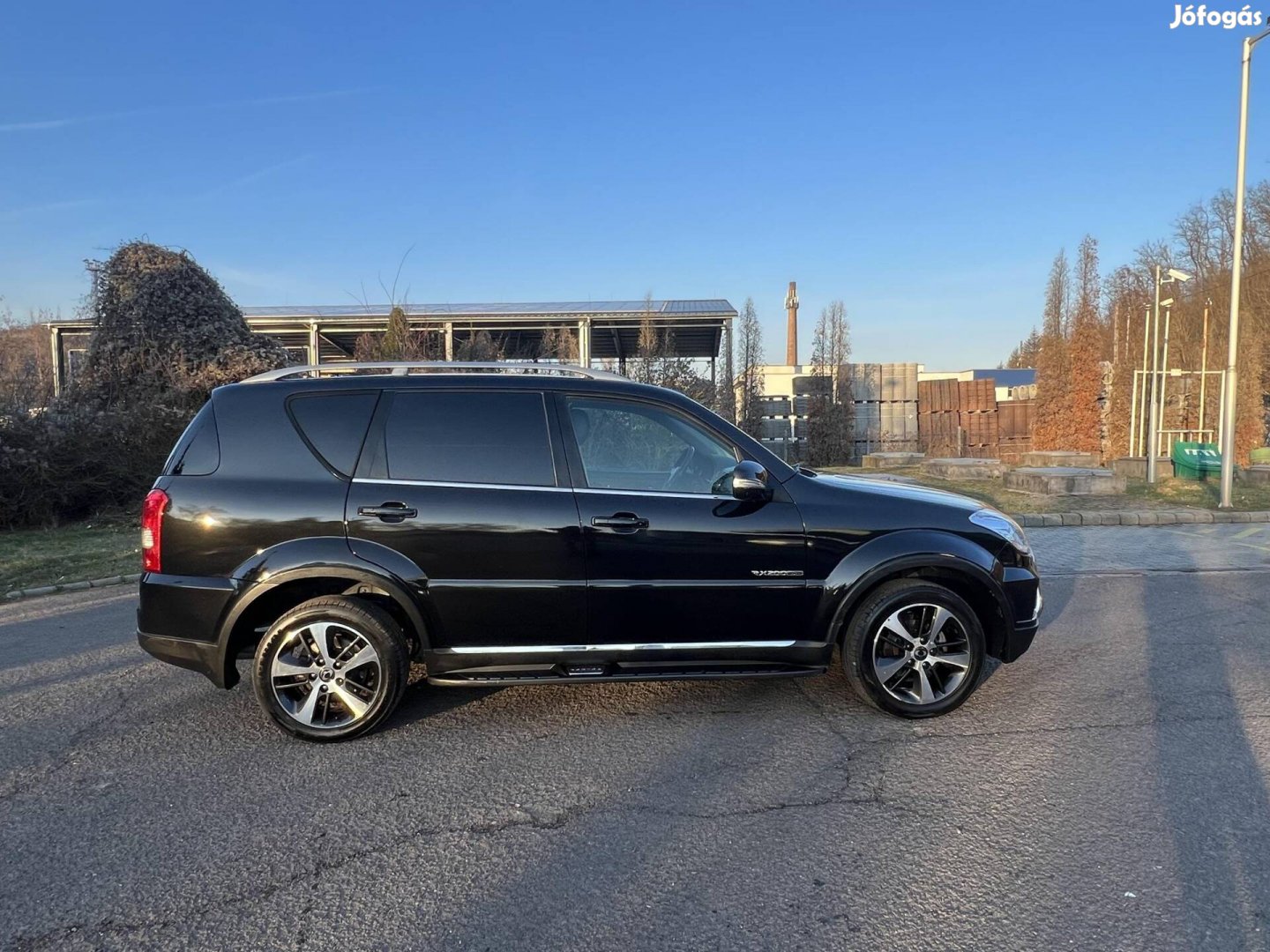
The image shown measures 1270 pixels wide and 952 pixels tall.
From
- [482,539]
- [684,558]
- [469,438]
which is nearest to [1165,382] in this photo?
[684,558]

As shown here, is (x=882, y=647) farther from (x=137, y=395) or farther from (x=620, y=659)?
(x=137, y=395)

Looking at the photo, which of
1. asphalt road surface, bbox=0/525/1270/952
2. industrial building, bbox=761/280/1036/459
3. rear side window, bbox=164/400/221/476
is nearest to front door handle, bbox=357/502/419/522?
rear side window, bbox=164/400/221/476

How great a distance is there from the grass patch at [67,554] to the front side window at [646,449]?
6828 millimetres

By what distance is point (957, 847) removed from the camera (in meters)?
3.18

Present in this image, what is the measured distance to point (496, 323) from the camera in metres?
22.4

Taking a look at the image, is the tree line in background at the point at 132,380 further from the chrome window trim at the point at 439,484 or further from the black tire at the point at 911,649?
the black tire at the point at 911,649

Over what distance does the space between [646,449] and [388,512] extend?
140 cm

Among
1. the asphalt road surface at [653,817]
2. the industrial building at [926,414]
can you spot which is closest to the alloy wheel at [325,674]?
the asphalt road surface at [653,817]

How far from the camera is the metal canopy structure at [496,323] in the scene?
21047mm

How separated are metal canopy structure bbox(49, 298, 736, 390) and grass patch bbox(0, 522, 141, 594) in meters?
8.53

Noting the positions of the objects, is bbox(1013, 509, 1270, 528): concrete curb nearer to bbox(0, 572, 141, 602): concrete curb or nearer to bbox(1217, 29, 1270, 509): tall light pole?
bbox(1217, 29, 1270, 509): tall light pole

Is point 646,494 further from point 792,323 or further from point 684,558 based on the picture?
point 792,323

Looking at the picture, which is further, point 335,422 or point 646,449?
point 646,449

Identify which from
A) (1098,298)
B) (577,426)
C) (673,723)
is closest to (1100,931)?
(673,723)
